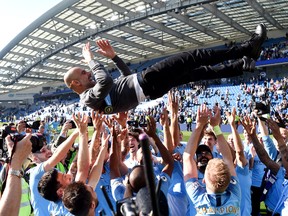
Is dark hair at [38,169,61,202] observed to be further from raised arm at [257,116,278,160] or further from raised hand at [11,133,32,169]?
raised arm at [257,116,278,160]

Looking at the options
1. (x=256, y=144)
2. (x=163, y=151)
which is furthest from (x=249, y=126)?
(x=163, y=151)

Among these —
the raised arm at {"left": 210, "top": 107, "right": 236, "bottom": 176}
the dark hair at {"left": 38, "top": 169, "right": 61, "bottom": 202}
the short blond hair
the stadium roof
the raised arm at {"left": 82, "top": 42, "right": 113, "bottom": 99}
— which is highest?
the stadium roof

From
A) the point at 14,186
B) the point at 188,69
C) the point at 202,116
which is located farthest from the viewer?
the point at 188,69

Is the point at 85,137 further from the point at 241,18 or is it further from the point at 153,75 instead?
the point at 241,18

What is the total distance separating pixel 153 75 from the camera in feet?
11.7

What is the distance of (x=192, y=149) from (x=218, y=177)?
417 mm

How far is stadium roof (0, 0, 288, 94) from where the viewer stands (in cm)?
2468

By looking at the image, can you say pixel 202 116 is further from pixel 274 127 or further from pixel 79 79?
pixel 79 79

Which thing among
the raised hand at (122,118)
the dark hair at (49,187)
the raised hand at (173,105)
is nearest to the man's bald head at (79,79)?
the raised hand at (122,118)

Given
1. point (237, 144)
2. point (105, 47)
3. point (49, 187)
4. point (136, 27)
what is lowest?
point (49, 187)

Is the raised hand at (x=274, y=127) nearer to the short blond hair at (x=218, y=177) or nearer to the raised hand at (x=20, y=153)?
the short blond hair at (x=218, y=177)

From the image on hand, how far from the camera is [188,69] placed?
3.50m

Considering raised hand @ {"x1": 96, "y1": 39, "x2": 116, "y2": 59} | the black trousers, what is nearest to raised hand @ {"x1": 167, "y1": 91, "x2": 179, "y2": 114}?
the black trousers

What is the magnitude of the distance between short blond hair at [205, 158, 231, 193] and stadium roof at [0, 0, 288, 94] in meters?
19.8
